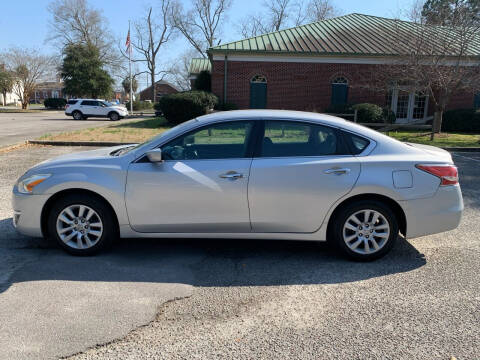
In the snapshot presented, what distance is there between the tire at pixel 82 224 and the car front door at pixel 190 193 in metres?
0.30

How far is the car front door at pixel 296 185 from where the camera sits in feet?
13.0

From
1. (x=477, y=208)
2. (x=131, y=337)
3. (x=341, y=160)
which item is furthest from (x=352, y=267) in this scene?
(x=477, y=208)

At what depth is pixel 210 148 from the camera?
4.43 metres

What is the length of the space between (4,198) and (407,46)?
1817 centimetres

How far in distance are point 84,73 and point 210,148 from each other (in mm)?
49704

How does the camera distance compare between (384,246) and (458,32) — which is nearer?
(384,246)

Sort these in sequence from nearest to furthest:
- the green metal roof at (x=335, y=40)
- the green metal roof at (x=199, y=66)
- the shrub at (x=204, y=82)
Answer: the green metal roof at (x=335, y=40), the shrub at (x=204, y=82), the green metal roof at (x=199, y=66)

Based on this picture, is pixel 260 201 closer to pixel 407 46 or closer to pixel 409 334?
pixel 409 334

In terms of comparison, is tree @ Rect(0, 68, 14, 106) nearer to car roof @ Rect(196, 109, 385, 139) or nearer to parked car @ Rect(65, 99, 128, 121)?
parked car @ Rect(65, 99, 128, 121)

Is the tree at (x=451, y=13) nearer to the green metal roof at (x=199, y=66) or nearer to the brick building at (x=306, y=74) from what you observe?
the brick building at (x=306, y=74)

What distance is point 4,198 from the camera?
21.1 feet

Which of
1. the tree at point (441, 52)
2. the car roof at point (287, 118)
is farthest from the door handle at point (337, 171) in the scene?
the tree at point (441, 52)

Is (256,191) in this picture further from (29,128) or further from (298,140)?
(29,128)

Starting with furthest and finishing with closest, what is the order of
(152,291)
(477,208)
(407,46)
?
(407,46) < (477,208) < (152,291)
